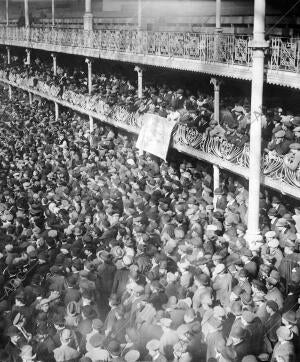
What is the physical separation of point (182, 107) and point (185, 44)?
5.95 ft

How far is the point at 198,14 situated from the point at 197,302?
49.0ft

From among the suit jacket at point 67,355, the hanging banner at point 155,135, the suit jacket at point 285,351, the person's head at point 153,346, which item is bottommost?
the suit jacket at point 67,355

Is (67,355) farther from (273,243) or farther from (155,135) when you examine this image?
(155,135)

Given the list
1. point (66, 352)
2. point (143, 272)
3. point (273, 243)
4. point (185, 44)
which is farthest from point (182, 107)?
point (66, 352)

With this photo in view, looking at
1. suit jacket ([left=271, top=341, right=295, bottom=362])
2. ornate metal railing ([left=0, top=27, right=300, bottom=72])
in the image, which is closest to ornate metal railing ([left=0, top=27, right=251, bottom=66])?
ornate metal railing ([left=0, top=27, right=300, bottom=72])

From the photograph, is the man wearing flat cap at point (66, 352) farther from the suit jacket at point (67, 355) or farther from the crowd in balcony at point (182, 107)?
the crowd in balcony at point (182, 107)

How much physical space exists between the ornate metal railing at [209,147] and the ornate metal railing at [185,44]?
185 cm

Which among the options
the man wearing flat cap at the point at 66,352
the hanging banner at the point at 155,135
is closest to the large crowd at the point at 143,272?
the man wearing flat cap at the point at 66,352

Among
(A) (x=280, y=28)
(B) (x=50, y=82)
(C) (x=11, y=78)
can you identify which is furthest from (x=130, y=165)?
(C) (x=11, y=78)

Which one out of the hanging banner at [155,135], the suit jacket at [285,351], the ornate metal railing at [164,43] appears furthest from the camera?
the hanging banner at [155,135]

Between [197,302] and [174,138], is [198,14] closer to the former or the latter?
[174,138]

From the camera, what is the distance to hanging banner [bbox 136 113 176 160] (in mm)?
15578

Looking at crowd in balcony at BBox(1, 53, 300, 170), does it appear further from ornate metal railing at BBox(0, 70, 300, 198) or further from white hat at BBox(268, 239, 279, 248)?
white hat at BBox(268, 239, 279, 248)

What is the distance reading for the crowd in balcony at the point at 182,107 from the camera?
11984mm
